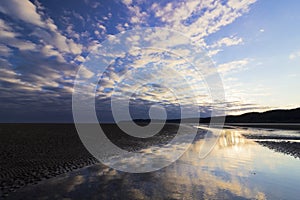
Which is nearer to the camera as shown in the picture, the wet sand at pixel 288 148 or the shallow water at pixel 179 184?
the shallow water at pixel 179 184

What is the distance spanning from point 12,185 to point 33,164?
577 cm

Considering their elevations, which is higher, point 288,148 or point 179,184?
point 179,184

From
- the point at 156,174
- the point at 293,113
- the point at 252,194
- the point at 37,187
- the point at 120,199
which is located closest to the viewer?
the point at 120,199

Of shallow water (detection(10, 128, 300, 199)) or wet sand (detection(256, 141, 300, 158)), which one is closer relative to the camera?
shallow water (detection(10, 128, 300, 199))

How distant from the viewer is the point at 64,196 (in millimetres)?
9773

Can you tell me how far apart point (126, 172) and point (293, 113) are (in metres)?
206

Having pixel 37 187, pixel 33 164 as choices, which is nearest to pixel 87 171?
pixel 37 187

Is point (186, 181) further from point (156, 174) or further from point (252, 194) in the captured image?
point (252, 194)

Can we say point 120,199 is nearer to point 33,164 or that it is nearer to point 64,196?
point 64,196

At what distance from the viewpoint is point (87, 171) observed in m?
14.9

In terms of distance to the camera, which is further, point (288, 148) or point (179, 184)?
point (288, 148)

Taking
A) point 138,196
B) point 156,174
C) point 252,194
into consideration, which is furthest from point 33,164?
point 252,194

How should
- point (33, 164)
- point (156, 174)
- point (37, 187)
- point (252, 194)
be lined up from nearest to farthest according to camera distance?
point (252, 194) < point (37, 187) < point (156, 174) < point (33, 164)

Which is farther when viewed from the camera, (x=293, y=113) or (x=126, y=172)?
(x=293, y=113)
